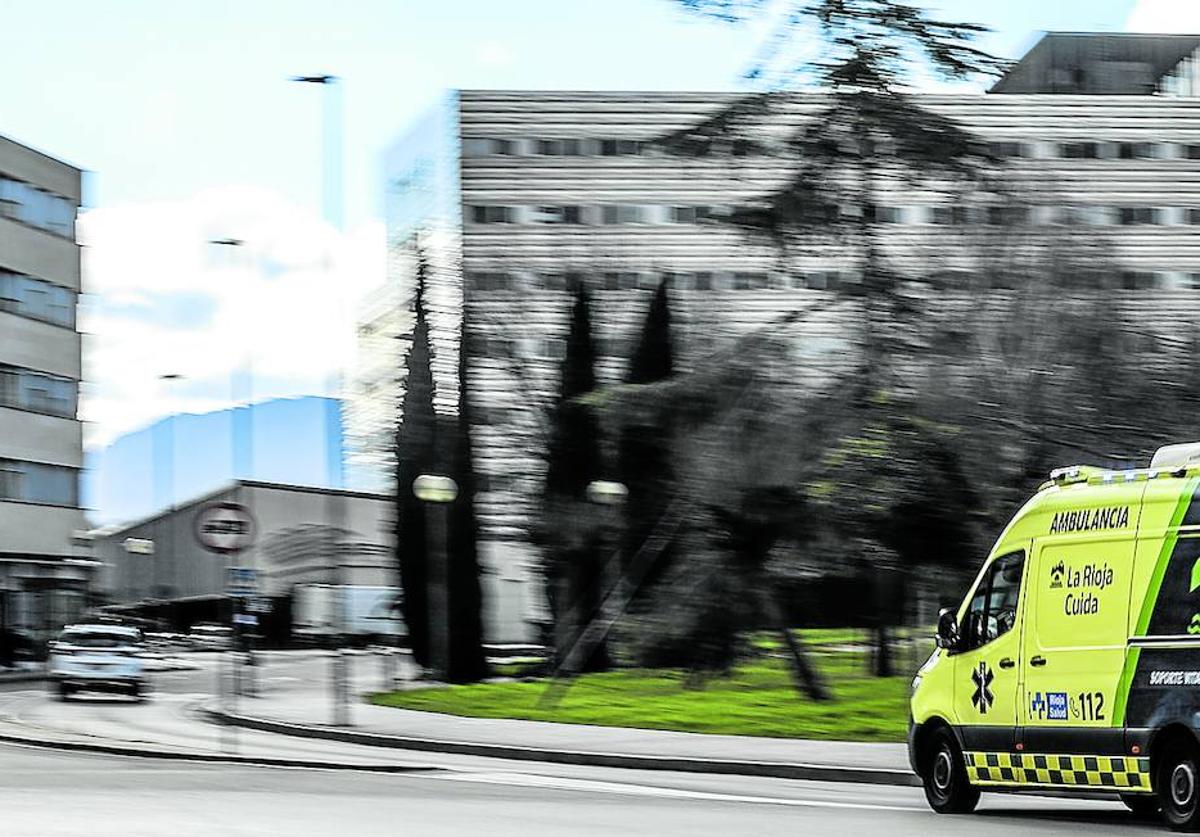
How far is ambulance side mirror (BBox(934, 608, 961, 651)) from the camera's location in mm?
16797

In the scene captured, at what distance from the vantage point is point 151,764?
23.0m

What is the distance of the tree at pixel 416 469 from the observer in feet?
169

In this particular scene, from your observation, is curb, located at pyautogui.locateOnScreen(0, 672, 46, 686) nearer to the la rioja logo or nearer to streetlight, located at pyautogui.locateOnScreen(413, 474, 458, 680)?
streetlight, located at pyautogui.locateOnScreen(413, 474, 458, 680)

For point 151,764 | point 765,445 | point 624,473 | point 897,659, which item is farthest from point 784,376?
point 897,659

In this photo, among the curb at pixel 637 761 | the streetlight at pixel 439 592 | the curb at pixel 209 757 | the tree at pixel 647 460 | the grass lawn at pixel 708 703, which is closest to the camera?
A: the curb at pixel 637 761

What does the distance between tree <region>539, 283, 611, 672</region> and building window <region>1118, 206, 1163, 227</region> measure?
60792 mm

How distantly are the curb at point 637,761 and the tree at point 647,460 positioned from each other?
1603 cm

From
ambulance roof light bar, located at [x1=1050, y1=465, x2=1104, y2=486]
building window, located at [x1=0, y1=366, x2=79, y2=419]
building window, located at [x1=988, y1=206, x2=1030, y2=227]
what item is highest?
building window, located at [x1=0, y1=366, x2=79, y2=419]

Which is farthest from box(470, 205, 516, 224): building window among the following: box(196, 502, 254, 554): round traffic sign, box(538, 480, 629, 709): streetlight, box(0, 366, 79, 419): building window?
box(196, 502, 254, 554): round traffic sign

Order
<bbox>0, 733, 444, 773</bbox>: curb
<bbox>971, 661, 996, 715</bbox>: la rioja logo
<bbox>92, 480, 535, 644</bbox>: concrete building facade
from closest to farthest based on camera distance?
<bbox>971, 661, 996, 715</bbox>: la rioja logo
<bbox>0, 733, 444, 773</bbox>: curb
<bbox>92, 480, 535, 644</bbox>: concrete building facade

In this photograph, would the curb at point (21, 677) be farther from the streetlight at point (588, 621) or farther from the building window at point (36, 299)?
the streetlight at point (588, 621)

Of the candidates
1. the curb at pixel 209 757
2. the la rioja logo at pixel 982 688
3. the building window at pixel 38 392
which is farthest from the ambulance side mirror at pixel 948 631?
the building window at pixel 38 392

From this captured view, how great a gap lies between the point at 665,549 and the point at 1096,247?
42.1ft

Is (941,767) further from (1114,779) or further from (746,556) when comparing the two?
(746,556)
